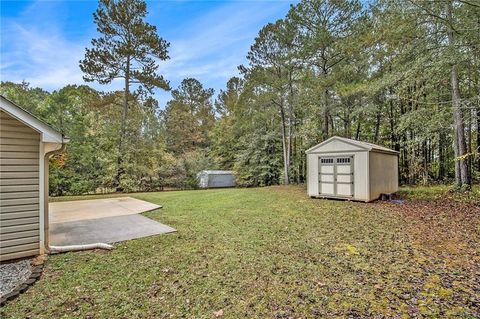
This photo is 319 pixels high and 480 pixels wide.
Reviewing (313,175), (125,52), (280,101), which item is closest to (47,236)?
(313,175)

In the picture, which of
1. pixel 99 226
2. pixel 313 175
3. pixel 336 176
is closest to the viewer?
pixel 99 226

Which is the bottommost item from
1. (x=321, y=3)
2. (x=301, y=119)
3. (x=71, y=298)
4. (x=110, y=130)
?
(x=71, y=298)

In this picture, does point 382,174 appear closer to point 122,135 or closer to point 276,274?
point 276,274

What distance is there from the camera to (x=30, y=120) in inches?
141

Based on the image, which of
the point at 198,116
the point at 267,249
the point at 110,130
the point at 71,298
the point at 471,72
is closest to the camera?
the point at 71,298

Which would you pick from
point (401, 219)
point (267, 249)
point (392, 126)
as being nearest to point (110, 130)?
point (267, 249)

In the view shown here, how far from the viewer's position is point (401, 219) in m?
5.92

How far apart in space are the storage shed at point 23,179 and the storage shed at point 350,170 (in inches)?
309

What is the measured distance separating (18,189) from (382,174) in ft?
32.0

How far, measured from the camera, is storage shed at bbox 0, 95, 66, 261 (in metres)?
3.53

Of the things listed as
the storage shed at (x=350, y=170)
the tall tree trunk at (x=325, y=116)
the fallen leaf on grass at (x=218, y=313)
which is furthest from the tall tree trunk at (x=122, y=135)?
the fallen leaf on grass at (x=218, y=313)

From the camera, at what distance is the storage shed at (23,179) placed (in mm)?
3527

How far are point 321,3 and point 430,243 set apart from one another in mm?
12278

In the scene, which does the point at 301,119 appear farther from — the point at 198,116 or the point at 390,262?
the point at 390,262
